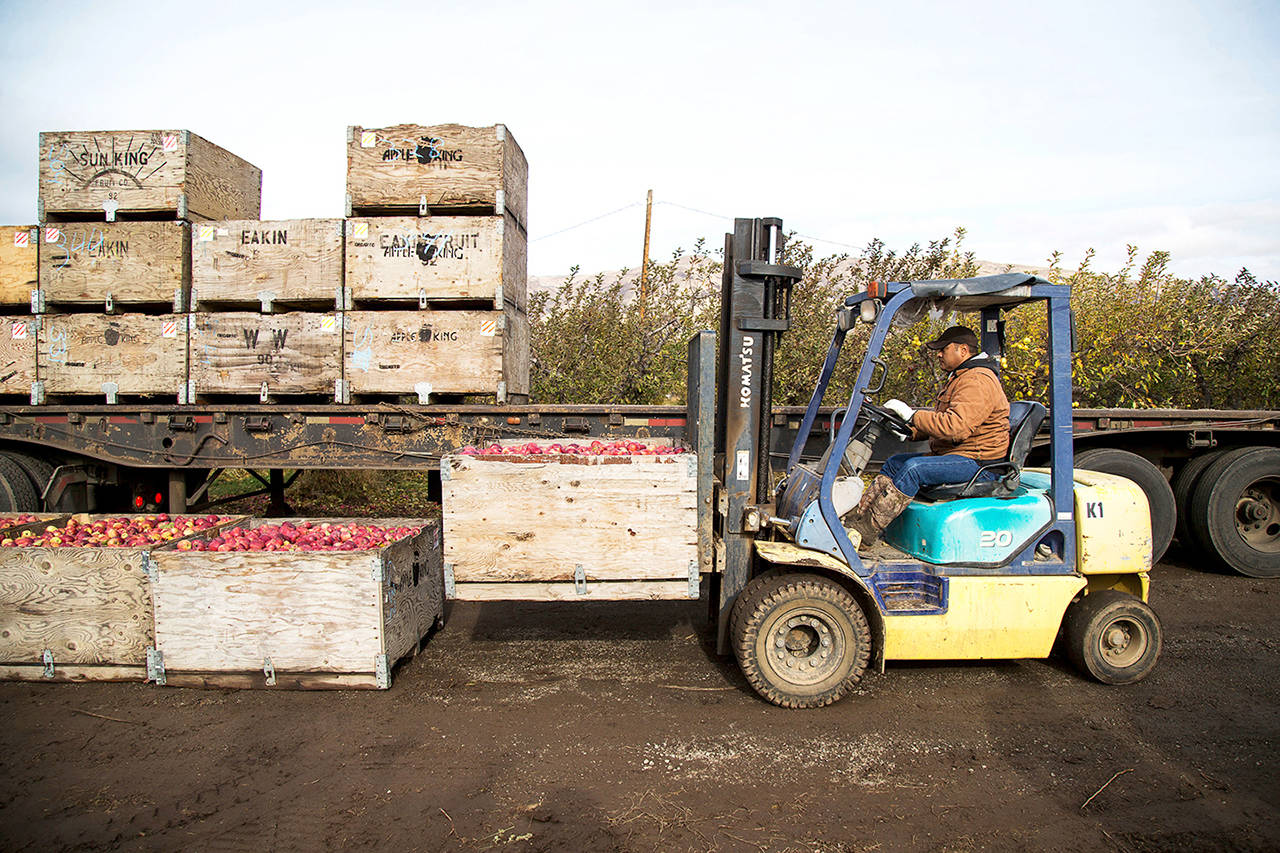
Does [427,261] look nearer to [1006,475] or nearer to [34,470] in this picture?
[34,470]

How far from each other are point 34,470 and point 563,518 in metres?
6.10

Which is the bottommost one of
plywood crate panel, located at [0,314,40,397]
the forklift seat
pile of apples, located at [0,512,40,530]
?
pile of apples, located at [0,512,40,530]

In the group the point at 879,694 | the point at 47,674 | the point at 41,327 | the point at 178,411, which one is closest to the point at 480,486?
the point at 879,694

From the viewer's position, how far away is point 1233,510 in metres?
7.42

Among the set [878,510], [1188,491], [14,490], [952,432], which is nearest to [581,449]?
[878,510]

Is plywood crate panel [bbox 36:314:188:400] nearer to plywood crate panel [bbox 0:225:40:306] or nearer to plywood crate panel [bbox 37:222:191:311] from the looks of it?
plywood crate panel [bbox 37:222:191:311]

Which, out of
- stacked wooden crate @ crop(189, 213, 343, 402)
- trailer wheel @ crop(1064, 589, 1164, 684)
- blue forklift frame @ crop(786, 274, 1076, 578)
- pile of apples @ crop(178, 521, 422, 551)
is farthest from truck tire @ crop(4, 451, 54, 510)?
trailer wheel @ crop(1064, 589, 1164, 684)

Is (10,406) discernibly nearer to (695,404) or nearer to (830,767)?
(695,404)

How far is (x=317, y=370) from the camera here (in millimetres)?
6695

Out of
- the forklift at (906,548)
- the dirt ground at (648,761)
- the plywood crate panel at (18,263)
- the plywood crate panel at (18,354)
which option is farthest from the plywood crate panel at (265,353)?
the forklift at (906,548)

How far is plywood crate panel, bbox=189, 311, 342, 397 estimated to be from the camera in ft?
21.9

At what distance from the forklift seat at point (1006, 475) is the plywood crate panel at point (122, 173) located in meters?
7.05

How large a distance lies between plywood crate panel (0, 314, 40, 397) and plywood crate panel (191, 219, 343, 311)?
1.71 m

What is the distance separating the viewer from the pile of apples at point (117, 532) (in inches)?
206
